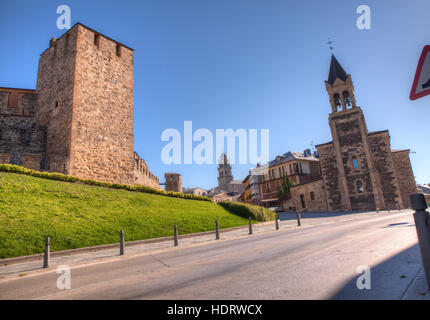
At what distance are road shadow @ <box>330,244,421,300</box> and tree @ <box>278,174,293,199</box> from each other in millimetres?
41099

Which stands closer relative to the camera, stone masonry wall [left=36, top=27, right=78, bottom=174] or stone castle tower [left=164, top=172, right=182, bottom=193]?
stone masonry wall [left=36, top=27, right=78, bottom=174]

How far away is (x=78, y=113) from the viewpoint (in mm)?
22484

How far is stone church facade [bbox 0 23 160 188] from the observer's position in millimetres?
21781

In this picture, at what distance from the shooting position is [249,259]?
632 centimetres

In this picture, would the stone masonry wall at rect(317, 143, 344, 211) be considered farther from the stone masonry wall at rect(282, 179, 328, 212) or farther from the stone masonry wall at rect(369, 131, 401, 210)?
the stone masonry wall at rect(369, 131, 401, 210)

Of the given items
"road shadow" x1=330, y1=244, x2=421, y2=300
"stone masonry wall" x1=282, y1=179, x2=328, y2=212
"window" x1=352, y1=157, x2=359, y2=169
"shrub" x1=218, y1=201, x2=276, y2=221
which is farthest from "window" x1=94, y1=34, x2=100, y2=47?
"window" x1=352, y1=157, x2=359, y2=169

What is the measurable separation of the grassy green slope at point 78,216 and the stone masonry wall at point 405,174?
31712 mm

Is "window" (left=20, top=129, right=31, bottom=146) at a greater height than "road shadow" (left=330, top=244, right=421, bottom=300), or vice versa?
"window" (left=20, top=129, right=31, bottom=146)

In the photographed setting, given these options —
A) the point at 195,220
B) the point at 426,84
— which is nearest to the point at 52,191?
the point at 195,220

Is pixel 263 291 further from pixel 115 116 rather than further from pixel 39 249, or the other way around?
pixel 115 116

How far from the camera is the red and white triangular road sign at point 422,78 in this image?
2400mm

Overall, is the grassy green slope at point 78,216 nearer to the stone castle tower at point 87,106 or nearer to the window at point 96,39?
the stone castle tower at point 87,106

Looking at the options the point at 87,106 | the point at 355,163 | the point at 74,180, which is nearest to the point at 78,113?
the point at 87,106
